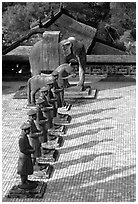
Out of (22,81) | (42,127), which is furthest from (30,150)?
(22,81)

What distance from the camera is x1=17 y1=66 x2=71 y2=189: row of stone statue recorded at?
14.3 metres

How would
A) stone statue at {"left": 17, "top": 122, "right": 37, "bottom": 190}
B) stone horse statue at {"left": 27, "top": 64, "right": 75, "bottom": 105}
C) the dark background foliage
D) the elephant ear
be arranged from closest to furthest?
stone statue at {"left": 17, "top": 122, "right": 37, "bottom": 190} → stone horse statue at {"left": 27, "top": 64, "right": 75, "bottom": 105} → the elephant ear → the dark background foliage

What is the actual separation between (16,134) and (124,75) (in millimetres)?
7069

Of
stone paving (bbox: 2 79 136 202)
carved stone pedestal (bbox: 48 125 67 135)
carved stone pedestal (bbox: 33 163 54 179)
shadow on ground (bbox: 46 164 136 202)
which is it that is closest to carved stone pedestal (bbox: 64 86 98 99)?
stone paving (bbox: 2 79 136 202)

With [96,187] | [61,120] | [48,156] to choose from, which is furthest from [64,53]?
[96,187]

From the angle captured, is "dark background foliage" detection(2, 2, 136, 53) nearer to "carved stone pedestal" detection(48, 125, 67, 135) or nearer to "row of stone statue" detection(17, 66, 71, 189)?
"row of stone statue" detection(17, 66, 71, 189)

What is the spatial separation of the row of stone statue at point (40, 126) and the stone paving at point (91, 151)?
1.38 ft

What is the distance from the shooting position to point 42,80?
19422mm

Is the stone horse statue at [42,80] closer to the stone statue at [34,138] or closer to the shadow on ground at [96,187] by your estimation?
the stone statue at [34,138]

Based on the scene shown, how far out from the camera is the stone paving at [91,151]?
14.4m

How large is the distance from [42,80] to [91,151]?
3.58 meters

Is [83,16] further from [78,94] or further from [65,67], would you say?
[65,67]

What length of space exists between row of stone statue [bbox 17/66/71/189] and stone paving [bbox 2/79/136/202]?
1.38 feet

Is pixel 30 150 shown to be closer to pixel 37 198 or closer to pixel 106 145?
pixel 37 198
